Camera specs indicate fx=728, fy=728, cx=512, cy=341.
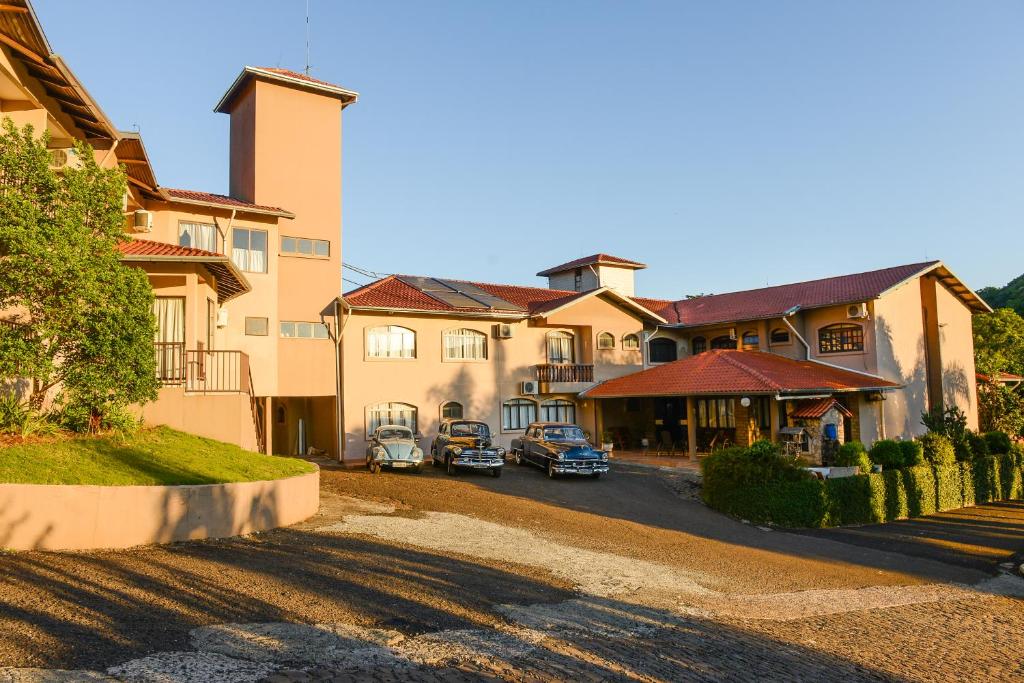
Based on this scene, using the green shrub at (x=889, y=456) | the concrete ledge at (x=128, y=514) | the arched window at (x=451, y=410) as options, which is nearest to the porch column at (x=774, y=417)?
the green shrub at (x=889, y=456)

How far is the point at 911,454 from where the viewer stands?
2127 centimetres

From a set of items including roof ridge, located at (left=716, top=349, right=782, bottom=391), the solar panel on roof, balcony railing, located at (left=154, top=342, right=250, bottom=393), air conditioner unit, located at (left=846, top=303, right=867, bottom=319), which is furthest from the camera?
air conditioner unit, located at (left=846, top=303, right=867, bottom=319)

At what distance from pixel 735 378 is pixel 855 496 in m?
6.62

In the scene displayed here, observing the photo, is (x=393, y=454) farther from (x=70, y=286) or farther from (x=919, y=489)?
(x=919, y=489)

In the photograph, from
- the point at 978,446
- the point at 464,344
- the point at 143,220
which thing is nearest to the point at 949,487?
the point at 978,446

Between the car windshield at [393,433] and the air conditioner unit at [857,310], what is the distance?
17193 mm

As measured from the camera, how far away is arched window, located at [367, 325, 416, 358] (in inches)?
960

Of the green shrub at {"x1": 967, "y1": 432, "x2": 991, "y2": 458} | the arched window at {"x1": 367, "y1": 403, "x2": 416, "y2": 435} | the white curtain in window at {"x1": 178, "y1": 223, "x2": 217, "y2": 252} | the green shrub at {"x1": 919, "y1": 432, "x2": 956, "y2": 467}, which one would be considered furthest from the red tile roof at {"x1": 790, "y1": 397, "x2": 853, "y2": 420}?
the white curtain in window at {"x1": 178, "y1": 223, "x2": 217, "y2": 252}

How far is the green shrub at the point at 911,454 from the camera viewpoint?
2117cm

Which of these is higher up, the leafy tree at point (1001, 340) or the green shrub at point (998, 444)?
the leafy tree at point (1001, 340)

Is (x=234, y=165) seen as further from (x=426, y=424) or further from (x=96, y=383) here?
(x=96, y=383)

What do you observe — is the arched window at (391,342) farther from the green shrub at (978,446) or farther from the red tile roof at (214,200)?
the green shrub at (978,446)

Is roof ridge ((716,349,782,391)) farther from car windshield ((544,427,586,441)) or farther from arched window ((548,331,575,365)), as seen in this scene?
car windshield ((544,427,586,441))

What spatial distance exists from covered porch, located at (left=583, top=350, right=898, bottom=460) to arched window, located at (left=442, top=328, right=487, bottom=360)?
4723 millimetres
